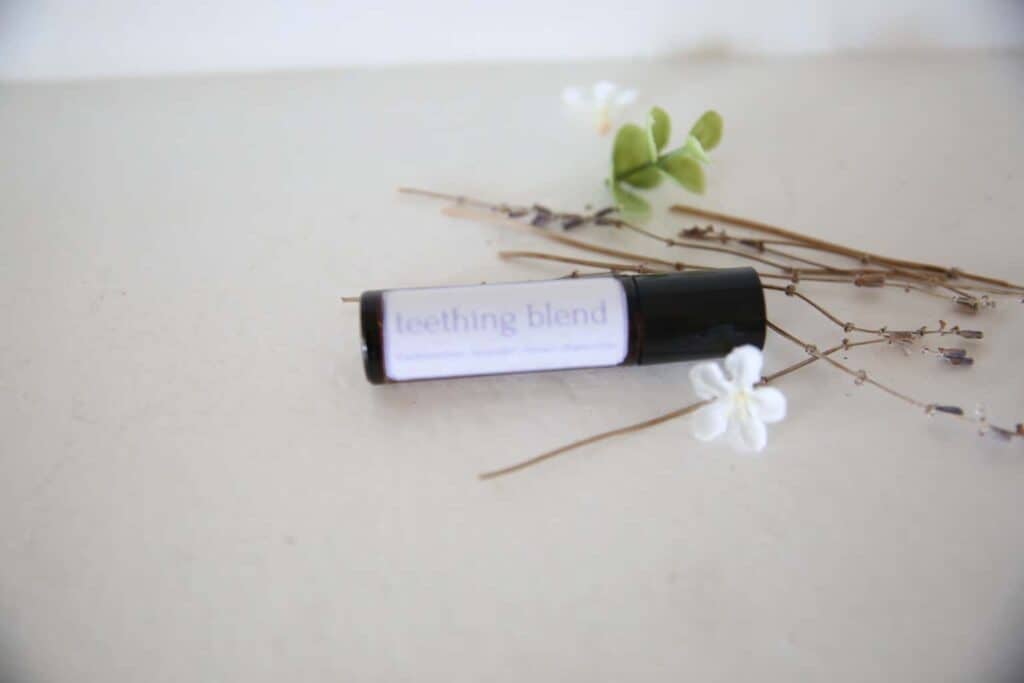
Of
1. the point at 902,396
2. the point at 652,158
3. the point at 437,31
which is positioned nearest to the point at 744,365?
the point at 902,396

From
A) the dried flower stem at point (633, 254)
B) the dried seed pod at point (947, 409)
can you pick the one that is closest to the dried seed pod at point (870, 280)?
the dried flower stem at point (633, 254)

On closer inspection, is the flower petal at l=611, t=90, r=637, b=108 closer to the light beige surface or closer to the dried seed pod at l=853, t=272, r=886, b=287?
the light beige surface

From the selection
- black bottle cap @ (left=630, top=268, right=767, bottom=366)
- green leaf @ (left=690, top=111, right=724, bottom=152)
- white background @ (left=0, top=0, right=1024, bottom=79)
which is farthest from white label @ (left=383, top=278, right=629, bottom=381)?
white background @ (left=0, top=0, right=1024, bottom=79)

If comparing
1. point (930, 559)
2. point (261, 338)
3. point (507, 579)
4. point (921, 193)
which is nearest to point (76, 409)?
point (261, 338)

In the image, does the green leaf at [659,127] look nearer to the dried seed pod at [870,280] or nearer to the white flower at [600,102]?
the white flower at [600,102]

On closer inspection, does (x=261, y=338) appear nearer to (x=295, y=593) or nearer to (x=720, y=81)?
(x=295, y=593)

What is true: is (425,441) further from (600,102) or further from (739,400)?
(600,102)
